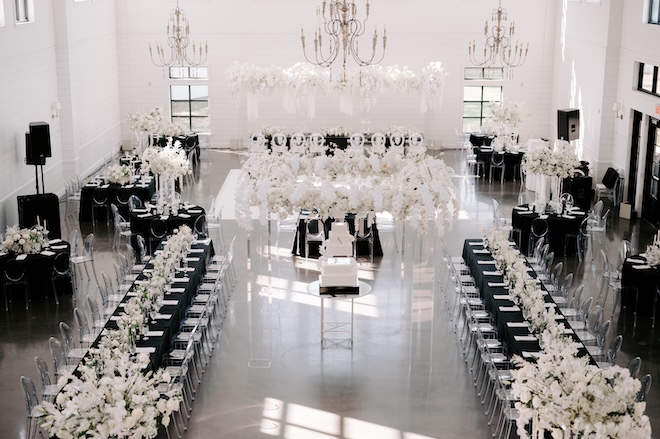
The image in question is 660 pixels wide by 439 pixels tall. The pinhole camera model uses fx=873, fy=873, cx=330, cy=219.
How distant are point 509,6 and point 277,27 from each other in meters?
7.61

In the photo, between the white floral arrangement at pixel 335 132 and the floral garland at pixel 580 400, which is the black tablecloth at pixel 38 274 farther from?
the white floral arrangement at pixel 335 132

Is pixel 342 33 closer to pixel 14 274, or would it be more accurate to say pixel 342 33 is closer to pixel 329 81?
pixel 14 274

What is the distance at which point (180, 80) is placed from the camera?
29.0 metres

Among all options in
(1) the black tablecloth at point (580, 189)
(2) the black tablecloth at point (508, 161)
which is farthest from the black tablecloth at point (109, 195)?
(1) the black tablecloth at point (580, 189)

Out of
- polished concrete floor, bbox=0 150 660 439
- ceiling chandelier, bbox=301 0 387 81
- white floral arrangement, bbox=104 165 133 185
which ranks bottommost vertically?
polished concrete floor, bbox=0 150 660 439

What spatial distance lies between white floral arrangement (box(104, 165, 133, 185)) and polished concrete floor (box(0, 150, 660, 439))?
11.0ft

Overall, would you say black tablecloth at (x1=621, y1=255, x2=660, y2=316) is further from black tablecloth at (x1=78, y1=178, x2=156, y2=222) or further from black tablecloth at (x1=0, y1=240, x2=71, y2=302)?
black tablecloth at (x1=78, y1=178, x2=156, y2=222)

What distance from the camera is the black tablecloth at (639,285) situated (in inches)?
562

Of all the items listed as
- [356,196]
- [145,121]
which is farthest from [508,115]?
[356,196]

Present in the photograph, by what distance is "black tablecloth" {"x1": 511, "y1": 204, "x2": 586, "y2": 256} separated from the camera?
17.8 m

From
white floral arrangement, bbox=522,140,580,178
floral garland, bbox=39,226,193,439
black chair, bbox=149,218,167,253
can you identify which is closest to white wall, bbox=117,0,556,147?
white floral arrangement, bbox=522,140,580,178

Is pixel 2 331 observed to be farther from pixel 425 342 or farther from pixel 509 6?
pixel 509 6

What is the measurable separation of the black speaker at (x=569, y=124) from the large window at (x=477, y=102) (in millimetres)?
6171

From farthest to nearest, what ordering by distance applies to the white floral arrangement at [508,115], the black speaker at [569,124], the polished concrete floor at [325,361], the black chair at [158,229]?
the white floral arrangement at [508,115]
the black speaker at [569,124]
the black chair at [158,229]
the polished concrete floor at [325,361]
